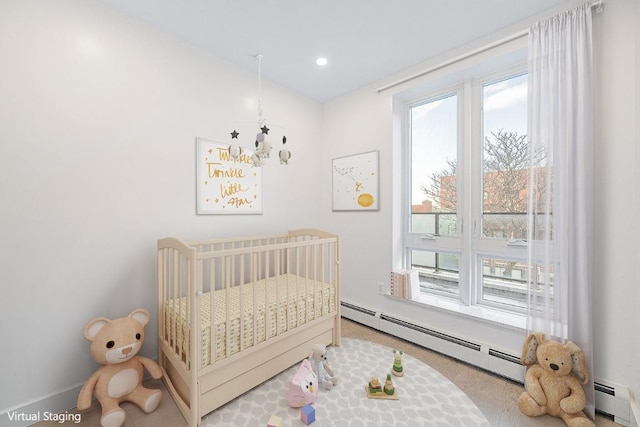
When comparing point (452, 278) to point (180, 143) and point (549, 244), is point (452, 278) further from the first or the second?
point (180, 143)

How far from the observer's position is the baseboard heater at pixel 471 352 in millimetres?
1546

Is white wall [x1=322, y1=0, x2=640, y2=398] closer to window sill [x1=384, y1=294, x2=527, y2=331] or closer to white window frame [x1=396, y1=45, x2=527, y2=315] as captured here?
window sill [x1=384, y1=294, x2=527, y2=331]

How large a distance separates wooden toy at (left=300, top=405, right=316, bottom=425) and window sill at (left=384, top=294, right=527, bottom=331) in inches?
54.4

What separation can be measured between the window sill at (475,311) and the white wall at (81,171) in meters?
2.08

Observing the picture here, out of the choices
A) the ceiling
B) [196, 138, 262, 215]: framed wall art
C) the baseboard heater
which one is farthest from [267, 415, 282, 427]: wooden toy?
the ceiling

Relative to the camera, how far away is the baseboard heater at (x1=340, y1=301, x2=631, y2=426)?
1.55m

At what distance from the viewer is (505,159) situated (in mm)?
2201

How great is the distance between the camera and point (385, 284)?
2740 mm

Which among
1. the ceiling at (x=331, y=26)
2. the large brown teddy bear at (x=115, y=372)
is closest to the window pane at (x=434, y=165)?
the ceiling at (x=331, y=26)

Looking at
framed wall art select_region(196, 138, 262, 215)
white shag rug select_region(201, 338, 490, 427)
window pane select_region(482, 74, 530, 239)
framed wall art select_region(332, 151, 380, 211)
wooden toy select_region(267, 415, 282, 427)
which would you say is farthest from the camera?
framed wall art select_region(332, 151, 380, 211)

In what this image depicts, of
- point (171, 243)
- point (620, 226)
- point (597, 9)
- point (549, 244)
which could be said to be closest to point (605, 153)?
point (620, 226)

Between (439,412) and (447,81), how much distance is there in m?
2.62

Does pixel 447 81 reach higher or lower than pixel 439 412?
higher

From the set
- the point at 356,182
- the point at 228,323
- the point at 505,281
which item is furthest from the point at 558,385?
the point at 356,182
